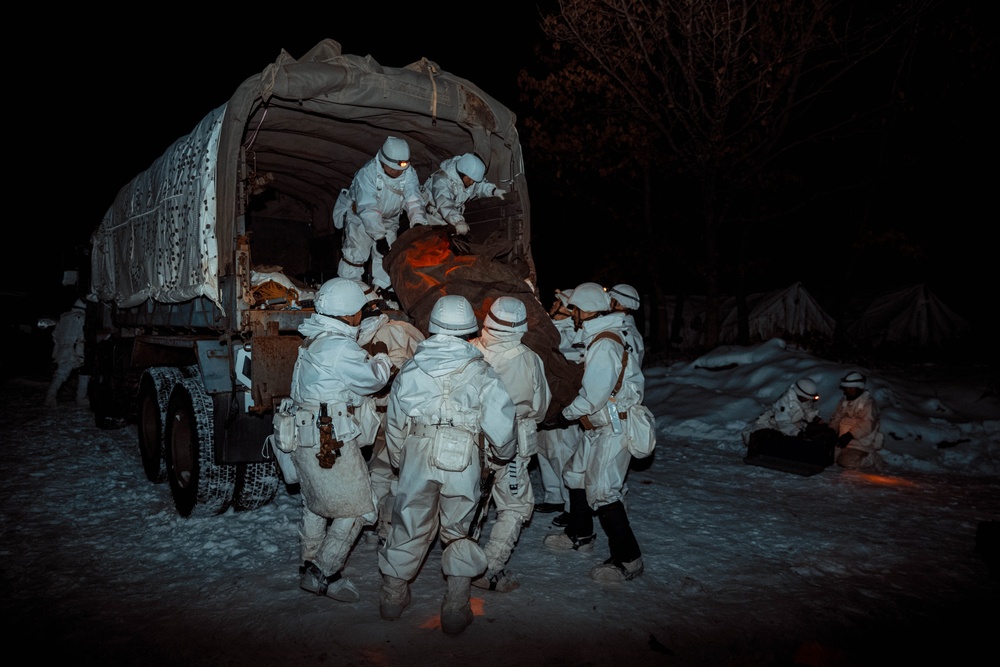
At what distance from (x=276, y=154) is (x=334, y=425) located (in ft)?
15.5

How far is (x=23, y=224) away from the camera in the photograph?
83.3ft

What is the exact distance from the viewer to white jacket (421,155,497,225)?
19.7 ft

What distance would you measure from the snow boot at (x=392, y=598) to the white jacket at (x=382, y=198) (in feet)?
10.8

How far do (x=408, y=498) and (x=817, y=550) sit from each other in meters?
3.23

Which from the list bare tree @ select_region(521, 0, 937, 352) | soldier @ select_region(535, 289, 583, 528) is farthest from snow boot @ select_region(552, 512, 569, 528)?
bare tree @ select_region(521, 0, 937, 352)

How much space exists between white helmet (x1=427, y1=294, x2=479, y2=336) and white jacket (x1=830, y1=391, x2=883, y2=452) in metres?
6.05

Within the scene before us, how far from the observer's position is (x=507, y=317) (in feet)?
13.5

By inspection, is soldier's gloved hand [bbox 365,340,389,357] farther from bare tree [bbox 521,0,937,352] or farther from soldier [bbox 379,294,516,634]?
bare tree [bbox 521,0,937,352]

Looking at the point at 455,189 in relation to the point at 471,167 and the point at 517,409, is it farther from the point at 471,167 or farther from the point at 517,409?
the point at 517,409

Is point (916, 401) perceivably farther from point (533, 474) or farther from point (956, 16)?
point (956, 16)

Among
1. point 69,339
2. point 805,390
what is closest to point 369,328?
point 805,390

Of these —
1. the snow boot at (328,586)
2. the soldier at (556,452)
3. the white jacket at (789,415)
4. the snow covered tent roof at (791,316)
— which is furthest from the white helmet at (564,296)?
the snow covered tent roof at (791,316)


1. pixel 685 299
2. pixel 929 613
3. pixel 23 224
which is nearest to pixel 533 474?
pixel 929 613

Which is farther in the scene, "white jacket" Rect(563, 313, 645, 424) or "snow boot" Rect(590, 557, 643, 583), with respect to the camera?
"white jacket" Rect(563, 313, 645, 424)
